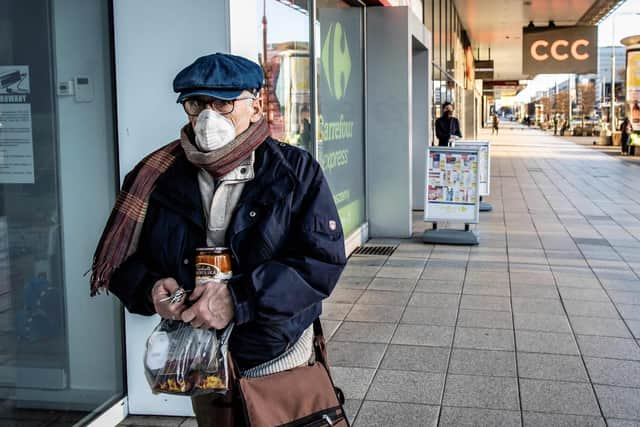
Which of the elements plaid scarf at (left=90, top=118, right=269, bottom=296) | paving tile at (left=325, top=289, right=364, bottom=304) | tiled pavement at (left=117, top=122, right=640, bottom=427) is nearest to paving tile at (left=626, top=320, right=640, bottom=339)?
tiled pavement at (left=117, top=122, right=640, bottom=427)

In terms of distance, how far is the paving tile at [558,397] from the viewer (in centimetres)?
433

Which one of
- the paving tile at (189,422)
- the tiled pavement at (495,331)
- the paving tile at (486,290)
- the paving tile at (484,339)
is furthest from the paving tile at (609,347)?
the paving tile at (189,422)

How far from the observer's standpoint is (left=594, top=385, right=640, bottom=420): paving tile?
13.9 ft

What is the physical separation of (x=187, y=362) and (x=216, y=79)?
0.80 m

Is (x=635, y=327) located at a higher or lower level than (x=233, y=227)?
lower

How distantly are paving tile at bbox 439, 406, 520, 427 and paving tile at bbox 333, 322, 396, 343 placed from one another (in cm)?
144

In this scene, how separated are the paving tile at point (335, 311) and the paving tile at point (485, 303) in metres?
0.97

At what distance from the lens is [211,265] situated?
2.26 m

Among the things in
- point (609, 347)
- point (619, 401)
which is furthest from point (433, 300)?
point (619, 401)

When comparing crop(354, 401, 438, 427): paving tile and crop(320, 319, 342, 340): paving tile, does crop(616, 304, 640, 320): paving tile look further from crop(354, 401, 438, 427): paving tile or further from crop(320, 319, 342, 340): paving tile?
crop(354, 401, 438, 427): paving tile

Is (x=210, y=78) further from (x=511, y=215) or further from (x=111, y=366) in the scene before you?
(x=511, y=215)

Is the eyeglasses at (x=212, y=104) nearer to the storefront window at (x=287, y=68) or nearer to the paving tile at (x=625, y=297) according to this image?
the storefront window at (x=287, y=68)

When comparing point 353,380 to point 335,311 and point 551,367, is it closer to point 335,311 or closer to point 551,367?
point 551,367

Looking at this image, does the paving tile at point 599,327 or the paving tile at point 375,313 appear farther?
the paving tile at point 375,313
